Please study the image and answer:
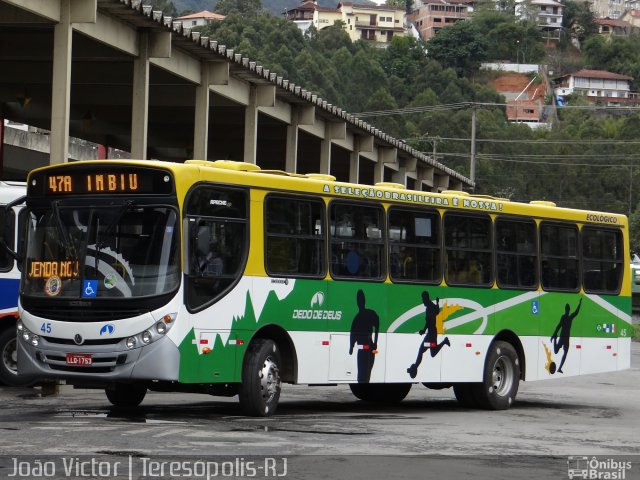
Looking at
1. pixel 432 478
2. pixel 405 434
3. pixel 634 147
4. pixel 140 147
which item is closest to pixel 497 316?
pixel 405 434

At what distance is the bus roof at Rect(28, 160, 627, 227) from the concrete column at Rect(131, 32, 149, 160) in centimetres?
946

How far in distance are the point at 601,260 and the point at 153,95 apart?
17.6m

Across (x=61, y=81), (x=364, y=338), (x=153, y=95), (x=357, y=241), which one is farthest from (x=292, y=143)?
(x=364, y=338)

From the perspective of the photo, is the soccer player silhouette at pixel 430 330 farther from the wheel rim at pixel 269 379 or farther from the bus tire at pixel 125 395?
the bus tire at pixel 125 395

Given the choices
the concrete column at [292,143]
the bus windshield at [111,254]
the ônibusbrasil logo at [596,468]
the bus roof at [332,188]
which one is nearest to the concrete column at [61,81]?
the bus roof at [332,188]

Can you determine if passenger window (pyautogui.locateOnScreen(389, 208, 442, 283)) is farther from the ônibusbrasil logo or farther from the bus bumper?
the ônibusbrasil logo

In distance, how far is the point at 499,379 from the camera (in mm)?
20078

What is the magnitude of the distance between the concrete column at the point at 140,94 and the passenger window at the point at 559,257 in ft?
32.1

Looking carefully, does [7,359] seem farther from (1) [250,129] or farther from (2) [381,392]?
(1) [250,129]

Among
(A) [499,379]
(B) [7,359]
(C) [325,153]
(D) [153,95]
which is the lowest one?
(A) [499,379]

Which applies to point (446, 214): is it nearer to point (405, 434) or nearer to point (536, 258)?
point (536, 258)

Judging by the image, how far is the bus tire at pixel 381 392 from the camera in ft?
66.7

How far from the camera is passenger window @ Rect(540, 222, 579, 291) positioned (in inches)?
821

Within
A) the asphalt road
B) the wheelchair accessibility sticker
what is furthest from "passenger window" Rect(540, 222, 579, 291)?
the wheelchair accessibility sticker
